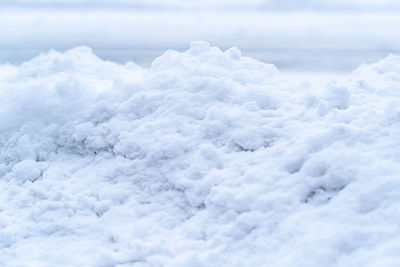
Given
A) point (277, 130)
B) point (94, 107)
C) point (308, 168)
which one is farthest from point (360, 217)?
point (94, 107)

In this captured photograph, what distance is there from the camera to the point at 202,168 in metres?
3.49

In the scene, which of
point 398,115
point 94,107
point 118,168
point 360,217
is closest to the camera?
point 360,217

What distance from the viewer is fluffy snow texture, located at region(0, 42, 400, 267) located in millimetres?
2781

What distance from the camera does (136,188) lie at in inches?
144

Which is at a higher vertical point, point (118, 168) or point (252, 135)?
point (252, 135)

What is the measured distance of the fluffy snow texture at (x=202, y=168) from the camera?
9.12 feet

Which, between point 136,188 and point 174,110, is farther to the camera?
point 174,110

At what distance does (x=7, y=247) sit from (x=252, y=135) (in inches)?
69.5

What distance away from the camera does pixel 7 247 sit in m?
3.28

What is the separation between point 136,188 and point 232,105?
0.96 metres

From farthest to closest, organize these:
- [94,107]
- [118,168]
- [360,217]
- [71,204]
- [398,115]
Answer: [94,107], [118,168], [71,204], [398,115], [360,217]

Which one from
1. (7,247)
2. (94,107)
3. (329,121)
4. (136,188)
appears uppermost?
(329,121)

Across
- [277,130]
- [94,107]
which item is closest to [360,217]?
[277,130]

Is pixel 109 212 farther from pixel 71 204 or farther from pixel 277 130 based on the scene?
pixel 277 130
